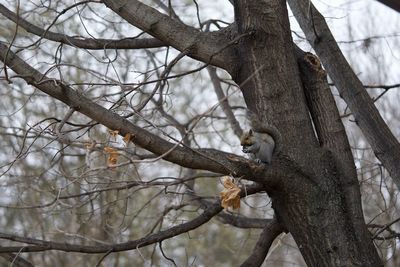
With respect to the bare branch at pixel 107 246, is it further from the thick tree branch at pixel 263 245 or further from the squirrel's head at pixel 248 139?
the squirrel's head at pixel 248 139

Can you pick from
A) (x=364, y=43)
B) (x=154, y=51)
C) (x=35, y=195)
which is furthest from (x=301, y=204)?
(x=35, y=195)

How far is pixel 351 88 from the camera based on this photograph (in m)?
4.33

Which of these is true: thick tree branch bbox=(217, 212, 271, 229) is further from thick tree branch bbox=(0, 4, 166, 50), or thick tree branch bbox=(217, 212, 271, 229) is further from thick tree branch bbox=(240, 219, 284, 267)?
thick tree branch bbox=(0, 4, 166, 50)

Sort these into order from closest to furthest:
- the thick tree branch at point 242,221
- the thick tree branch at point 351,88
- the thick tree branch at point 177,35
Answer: the thick tree branch at point 177,35, the thick tree branch at point 351,88, the thick tree branch at point 242,221

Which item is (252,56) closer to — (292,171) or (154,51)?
(292,171)

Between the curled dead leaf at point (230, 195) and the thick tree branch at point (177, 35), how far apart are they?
84 centimetres

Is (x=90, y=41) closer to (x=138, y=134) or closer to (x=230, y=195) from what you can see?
(x=138, y=134)

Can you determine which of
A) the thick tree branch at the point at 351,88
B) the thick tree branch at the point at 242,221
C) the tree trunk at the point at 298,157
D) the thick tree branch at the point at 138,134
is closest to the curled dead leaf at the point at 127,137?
the thick tree branch at the point at 138,134

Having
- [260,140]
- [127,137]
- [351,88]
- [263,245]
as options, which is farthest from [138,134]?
[351,88]

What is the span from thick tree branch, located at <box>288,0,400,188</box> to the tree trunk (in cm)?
45

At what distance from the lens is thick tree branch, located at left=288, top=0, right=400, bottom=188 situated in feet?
13.5

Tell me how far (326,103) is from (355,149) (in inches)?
89.4

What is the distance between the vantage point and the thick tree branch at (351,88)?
4.12m

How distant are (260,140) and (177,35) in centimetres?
84
